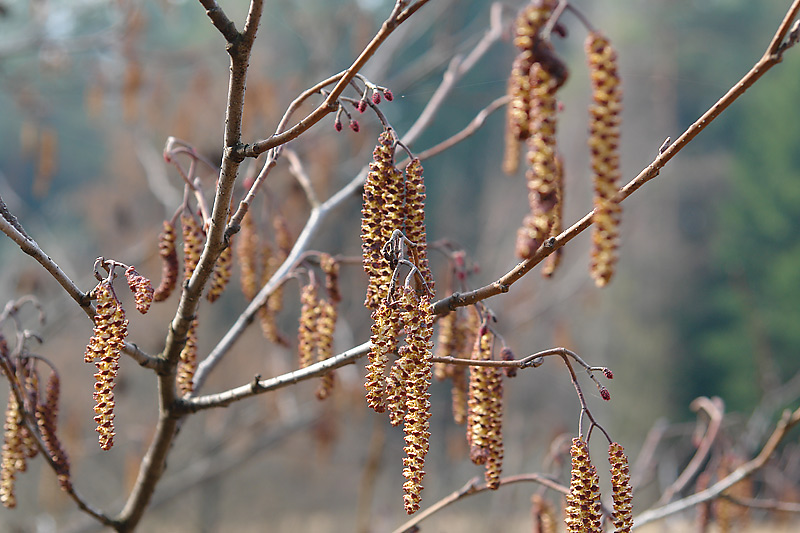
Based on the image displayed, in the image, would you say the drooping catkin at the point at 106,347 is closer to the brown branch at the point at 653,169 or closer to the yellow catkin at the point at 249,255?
the brown branch at the point at 653,169

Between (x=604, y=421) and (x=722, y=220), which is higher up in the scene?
(x=722, y=220)

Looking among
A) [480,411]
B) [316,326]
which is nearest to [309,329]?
[316,326]

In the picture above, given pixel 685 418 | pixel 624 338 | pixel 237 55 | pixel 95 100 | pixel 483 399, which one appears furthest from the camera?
pixel 624 338

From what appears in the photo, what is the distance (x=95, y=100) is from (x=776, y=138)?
51.9ft

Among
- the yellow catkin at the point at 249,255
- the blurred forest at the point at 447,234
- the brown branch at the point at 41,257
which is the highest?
the blurred forest at the point at 447,234

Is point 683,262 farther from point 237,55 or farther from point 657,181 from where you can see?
point 237,55

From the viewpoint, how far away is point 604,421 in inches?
567

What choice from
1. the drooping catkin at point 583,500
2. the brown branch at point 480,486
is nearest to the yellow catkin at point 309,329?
the brown branch at point 480,486

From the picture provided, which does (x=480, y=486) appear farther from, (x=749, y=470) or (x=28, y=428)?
(x=28, y=428)

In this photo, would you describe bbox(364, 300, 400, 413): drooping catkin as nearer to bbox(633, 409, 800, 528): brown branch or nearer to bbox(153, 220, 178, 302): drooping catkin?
bbox(153, 220, 178, 302): drooping catkin

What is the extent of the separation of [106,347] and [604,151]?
28.8 inches

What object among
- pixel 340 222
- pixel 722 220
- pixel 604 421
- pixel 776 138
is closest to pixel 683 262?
pixel 722 220

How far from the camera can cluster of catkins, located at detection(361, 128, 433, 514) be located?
0.98 meters

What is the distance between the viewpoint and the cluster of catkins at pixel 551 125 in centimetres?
85
